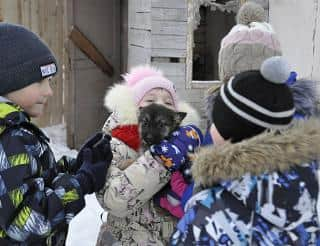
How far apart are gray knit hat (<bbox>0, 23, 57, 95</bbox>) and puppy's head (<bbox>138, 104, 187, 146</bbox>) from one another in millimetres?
501

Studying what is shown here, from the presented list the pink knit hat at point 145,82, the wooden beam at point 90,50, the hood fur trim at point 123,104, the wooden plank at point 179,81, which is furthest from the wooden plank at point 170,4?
the hood fur trim at point 123,104

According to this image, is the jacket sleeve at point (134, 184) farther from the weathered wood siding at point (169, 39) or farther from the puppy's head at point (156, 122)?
the weathered wood siding at point (169, 39)

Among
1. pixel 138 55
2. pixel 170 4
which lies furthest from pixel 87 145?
pixel 138 55

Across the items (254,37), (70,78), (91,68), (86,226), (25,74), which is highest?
(254,37)

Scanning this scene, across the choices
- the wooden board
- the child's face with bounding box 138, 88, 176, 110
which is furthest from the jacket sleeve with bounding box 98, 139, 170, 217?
the wooden board

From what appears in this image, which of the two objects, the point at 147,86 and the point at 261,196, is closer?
the point at 261,196

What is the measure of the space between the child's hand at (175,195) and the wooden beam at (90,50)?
473cm

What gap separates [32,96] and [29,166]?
10.8 inches

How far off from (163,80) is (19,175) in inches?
35.4

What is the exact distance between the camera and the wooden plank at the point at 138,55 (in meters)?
5.11

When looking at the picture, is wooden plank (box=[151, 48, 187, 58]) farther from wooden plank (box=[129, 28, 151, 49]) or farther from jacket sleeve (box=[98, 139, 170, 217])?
jacket sleeve (box=[98, 139, 170, 217])

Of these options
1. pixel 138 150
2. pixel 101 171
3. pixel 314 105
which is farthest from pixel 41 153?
pixel 314 105

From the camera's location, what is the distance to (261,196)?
4.44 feet

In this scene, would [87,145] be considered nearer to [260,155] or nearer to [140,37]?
[260,155]
